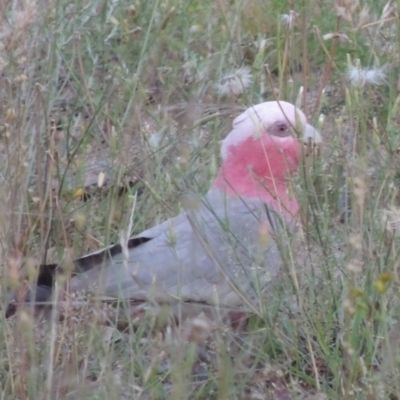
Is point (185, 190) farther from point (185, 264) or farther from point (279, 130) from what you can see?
point (279, 130)

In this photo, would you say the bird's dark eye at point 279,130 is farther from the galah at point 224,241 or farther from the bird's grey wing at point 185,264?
the bird's grey wing at point 185,264

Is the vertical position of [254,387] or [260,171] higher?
[260,171]

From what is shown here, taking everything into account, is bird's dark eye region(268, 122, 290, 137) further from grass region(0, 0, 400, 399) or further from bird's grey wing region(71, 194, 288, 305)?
bird's grey wing region(71, 194, 288, 305)

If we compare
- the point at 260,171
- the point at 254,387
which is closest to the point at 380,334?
the point at 254,387

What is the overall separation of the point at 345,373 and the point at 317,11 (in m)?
2.25

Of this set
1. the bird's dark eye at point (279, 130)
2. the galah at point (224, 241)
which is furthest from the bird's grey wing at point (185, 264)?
the bird's dark eye at point (279, 130)

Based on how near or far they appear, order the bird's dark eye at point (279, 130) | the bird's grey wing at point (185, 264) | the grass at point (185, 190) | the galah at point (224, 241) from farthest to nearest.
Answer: the bird's dark eye at point (279, 130) → the bird's grey wing at point (185, 264) → the galah at point (224, 241) → the grass at point (185, 190)

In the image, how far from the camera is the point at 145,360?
7.82ft

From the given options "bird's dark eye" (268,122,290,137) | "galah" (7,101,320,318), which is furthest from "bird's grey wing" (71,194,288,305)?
"bird's dark eye" (268,122,290,137)

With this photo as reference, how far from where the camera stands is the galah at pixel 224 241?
2.37m

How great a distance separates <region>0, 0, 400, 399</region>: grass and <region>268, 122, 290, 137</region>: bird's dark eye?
115 mm

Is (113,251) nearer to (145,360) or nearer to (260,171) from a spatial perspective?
(145,360)

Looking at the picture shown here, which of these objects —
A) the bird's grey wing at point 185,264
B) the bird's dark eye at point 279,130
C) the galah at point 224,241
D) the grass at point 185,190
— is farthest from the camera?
the bird's dark eye at point 279,130

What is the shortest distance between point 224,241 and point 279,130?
0.54m
